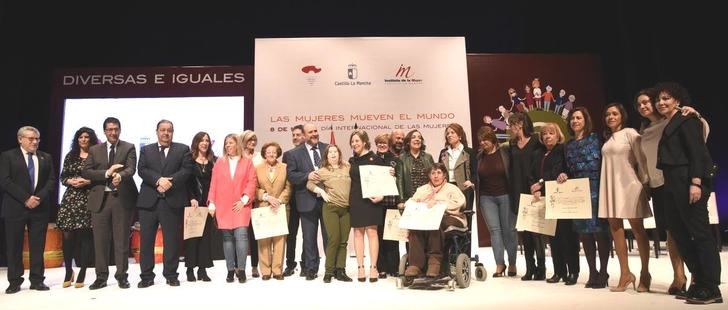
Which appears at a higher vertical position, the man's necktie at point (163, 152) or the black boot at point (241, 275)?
the man's necktie at point (163, 152)

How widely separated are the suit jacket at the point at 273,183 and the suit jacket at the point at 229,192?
14 centimetres

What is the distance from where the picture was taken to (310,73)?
710cm

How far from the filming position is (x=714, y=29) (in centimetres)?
598

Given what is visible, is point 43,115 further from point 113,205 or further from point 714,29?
point 714,29

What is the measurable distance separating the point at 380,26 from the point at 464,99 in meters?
2.10

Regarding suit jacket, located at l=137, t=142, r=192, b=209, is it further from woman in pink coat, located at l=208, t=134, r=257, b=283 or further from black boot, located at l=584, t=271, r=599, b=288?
black boot, located at l=584, t=271, r=599, b=288

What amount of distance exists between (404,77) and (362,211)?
3132mm

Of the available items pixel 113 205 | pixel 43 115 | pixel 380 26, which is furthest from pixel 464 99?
pixel 43 115

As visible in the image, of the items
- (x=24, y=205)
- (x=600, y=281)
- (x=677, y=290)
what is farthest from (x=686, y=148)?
(x=24, y=205)

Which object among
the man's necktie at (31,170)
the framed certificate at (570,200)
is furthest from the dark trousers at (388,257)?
the man's necktie at (31,170)

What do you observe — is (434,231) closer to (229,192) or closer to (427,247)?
(427,247)

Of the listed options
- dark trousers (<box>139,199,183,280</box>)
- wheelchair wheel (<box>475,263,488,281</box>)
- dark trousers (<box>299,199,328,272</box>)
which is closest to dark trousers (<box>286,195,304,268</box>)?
dark trousers (<box>299,199,328,272</box>)

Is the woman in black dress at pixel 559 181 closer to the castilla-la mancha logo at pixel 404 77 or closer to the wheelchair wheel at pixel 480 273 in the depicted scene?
the wheelchair wheel at pixel 480 273

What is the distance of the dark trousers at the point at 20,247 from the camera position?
4.49m
